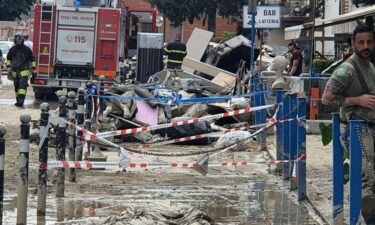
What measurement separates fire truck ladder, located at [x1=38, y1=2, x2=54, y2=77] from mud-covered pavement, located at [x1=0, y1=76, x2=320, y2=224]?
11.6m

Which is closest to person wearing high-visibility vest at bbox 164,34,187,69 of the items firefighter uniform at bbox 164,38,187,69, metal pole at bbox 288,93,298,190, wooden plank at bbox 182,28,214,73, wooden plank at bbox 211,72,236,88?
firefighter uniform at bbox 164,38,187,69

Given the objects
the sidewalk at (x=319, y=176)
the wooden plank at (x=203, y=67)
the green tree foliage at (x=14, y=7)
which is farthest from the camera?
the green tree foliage at (x=14, y=7)

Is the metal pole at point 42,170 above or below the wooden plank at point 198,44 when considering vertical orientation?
below

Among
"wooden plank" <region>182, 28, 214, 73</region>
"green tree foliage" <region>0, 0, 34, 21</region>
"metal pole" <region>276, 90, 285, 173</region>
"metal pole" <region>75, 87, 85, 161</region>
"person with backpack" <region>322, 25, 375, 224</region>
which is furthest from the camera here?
"green tree foliage" <region>0, 0, 34, 21</region>

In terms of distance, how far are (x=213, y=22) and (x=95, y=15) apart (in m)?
38.2

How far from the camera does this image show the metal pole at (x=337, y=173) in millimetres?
7383

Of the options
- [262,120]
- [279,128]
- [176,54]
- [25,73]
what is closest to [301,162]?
[279,128]

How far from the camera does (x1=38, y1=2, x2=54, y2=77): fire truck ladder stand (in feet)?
82.7

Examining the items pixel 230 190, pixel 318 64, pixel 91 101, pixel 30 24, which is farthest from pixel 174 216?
pixel 30 24

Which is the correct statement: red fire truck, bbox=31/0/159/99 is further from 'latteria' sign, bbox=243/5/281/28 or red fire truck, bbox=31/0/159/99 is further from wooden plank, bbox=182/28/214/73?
'latteria' sign, bbox=243/5/281/28

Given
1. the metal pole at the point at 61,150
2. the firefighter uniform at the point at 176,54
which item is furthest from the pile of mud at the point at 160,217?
the firefighter uniform at the point at 176,54

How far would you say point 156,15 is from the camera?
33938 millimetres

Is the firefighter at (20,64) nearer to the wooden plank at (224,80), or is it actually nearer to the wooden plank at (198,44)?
the wooden plank at (224,80)

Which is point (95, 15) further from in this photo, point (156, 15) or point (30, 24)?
point (156, 15)
